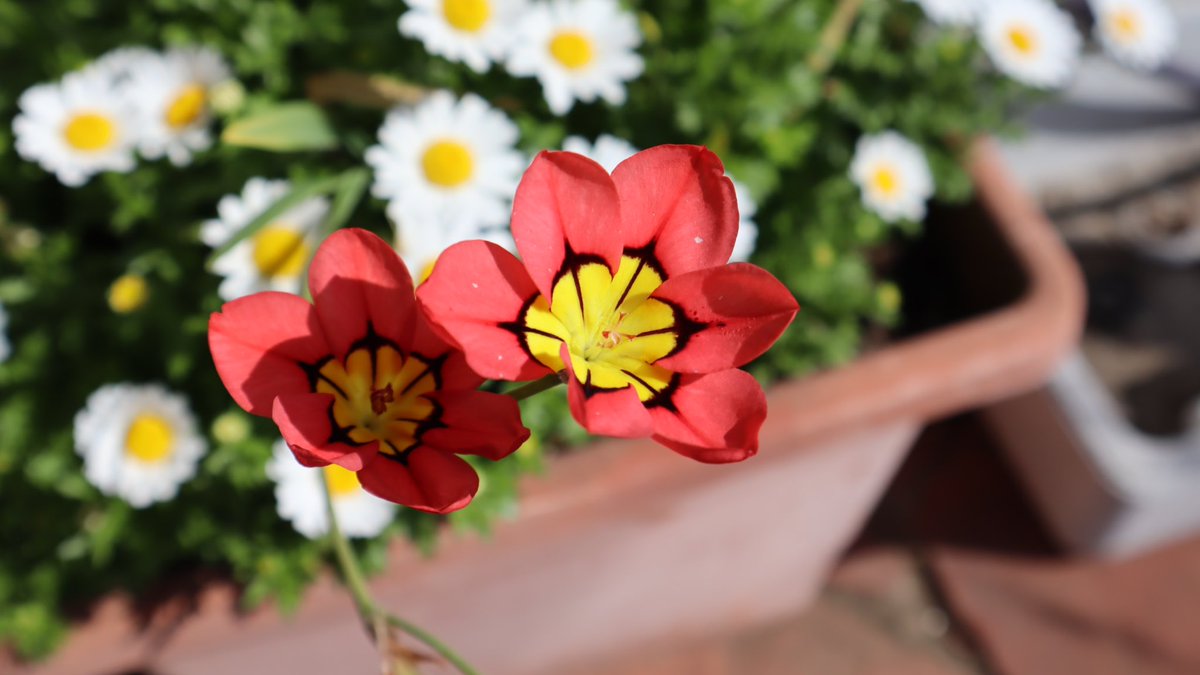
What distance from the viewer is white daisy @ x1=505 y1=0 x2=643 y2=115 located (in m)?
0.90

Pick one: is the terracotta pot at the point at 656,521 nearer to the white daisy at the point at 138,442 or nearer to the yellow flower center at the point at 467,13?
the white daisy at the point at 138,442

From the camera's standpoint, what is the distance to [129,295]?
3.14 feet

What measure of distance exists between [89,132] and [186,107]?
91 millimetres

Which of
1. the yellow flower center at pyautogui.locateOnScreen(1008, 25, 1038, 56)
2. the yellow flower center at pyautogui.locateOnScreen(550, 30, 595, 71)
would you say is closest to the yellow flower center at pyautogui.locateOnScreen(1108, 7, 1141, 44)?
the yellow flower center at pyautogui.locateOnScreen(1008, 25, 1038, 56)

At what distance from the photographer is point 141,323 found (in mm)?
966

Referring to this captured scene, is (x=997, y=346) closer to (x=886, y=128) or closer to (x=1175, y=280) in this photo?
(x=886, y=128)

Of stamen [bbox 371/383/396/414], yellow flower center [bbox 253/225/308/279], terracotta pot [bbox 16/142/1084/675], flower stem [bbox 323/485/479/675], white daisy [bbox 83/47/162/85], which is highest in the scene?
stamen [bbox 371/383/396/414]

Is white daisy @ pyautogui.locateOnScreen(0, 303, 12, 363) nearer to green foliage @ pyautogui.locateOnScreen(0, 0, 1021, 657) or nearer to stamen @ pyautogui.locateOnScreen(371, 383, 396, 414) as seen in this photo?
green foliage @ pyautogui.locateOnScreen(0, 0, 1021, 657)

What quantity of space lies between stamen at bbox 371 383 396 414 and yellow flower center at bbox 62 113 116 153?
63 centimetres

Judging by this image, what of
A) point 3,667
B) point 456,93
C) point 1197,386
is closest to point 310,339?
point 456,93

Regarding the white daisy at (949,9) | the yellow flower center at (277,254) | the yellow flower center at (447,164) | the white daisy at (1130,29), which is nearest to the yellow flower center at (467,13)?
the yellow flower center at (447,164)

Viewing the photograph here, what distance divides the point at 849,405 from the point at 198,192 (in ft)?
2.15

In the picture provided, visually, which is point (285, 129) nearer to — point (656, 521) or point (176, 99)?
point (176, 99)

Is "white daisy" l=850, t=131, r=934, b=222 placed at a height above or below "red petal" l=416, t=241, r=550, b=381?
below
